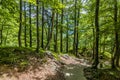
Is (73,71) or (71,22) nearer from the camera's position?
(73,71)

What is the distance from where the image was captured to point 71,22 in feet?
111

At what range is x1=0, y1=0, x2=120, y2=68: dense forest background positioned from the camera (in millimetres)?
15312

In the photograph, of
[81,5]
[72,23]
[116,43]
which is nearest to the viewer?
[116,43]

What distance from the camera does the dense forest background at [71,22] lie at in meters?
A: 15.3

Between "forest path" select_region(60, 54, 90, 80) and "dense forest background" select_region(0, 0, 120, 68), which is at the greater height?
"dense forest background" select_region(0, 0, 120, 68)

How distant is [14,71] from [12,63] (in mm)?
1064

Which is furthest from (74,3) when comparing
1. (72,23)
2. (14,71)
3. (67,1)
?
(14,71)

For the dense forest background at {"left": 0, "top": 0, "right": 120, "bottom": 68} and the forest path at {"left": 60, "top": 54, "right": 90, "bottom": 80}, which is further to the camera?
the dense forest background at {"left": 0, "top": 0, "right": 120, "bottom": 68}

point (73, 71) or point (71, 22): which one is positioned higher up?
point (71, 22)

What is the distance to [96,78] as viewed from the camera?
12789 mm

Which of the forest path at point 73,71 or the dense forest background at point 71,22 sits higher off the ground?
the dense forest background at point 71,22

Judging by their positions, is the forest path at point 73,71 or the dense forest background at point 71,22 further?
the dense forest background at point 71,22

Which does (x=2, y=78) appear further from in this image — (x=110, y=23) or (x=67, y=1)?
(x=67, y=1)

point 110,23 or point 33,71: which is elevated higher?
point 110,23
